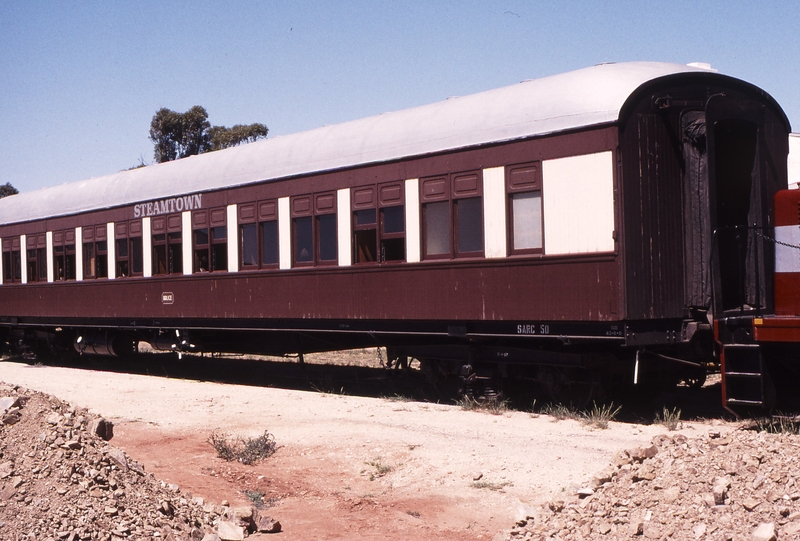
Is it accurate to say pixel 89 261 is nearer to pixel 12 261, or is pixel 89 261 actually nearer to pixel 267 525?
pixel 12 261

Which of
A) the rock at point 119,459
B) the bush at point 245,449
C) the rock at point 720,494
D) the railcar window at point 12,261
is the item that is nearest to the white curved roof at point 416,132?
the railcar window at point 12,261

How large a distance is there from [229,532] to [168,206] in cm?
1189

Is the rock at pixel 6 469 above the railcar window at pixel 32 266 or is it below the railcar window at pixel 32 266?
below

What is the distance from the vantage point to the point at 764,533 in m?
4.62

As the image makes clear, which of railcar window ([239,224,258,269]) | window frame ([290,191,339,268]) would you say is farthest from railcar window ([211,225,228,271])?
window frame ([290,191,339,268])

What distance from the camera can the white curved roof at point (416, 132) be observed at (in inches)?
421

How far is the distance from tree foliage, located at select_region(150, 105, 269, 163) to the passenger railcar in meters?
33.4

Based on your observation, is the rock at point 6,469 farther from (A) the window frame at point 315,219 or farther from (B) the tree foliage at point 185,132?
(B) the tree foliage at point 185,132

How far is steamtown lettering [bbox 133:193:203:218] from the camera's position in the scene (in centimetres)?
1661

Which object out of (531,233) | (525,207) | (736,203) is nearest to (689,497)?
(531,233)

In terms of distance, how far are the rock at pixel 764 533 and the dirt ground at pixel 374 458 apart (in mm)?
2137

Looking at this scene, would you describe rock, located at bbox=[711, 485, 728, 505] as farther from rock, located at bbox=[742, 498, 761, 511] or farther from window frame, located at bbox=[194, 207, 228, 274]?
window frame, located at bbox=[194, 207, 228, 274]

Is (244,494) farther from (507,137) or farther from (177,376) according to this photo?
(177,376)

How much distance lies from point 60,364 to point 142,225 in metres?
5.65
